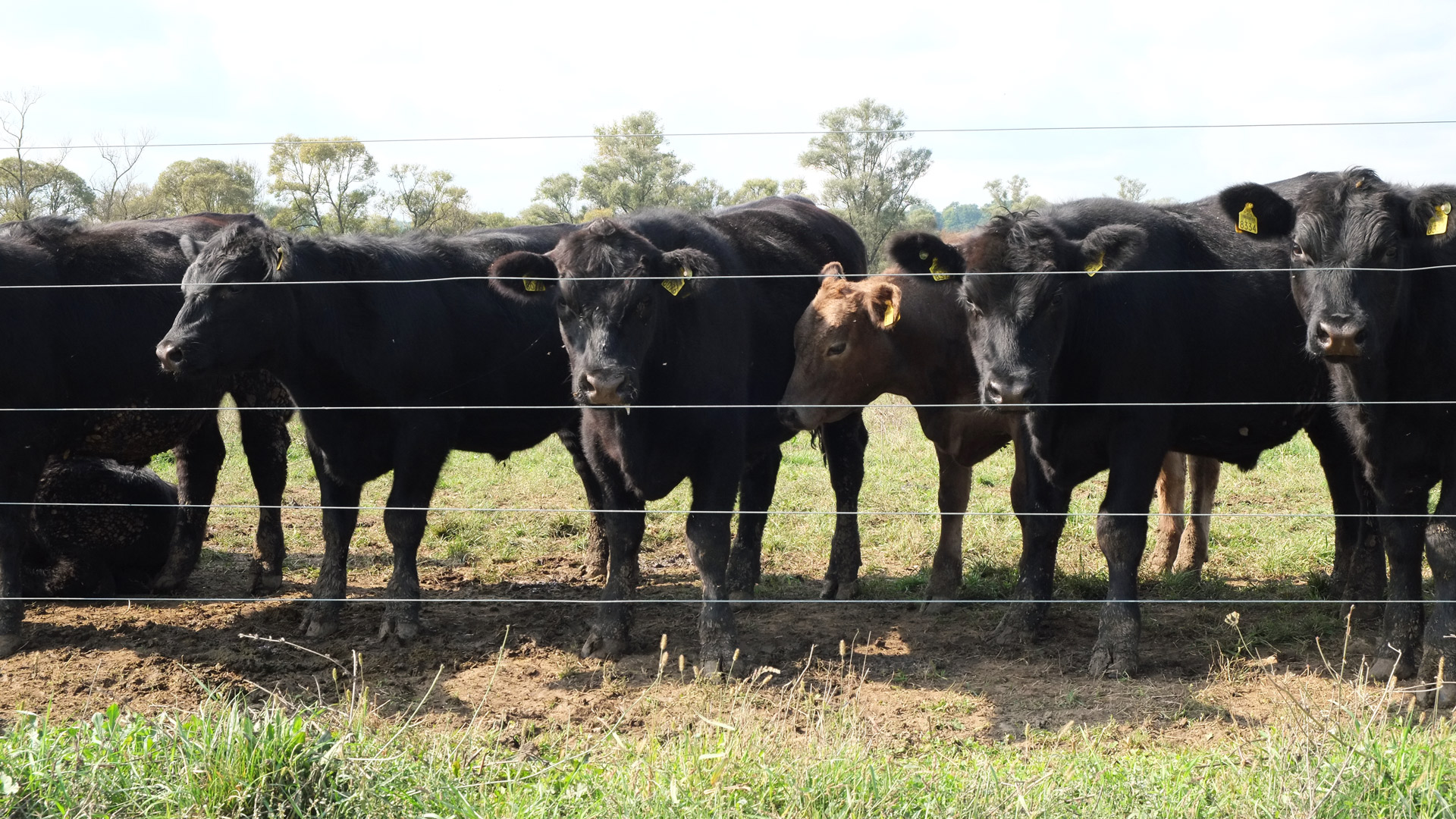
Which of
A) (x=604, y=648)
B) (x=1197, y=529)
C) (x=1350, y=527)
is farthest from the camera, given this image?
(x=1197, y=529)

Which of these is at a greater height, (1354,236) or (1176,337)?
(1354,236)

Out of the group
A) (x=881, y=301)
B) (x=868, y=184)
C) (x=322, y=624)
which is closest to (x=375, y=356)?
(x=322, y=624)

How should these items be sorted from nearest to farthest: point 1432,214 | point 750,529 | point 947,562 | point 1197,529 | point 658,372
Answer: point 1432,214 < point 658,372 < point 947,562 < point 750,529 < point 1197,529

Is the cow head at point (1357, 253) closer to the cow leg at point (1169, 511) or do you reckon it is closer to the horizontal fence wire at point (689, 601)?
the horizontal fence wire at point (689, 601)

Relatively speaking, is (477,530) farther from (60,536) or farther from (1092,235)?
(1092,235)

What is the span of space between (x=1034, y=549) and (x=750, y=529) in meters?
1.93

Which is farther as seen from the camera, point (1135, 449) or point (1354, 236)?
point (1135, 449)

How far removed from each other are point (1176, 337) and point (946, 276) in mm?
1282

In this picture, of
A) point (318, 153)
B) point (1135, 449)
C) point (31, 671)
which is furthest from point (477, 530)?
point (318, 153)

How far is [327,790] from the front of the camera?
3920mm

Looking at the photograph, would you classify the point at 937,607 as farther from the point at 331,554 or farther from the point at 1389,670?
the point at 331,554

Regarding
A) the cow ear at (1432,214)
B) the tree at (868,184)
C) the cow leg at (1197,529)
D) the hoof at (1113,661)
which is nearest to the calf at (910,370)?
the cow leg at (1197,529)

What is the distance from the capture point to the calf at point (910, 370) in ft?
23.4

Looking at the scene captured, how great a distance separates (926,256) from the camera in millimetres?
6668
